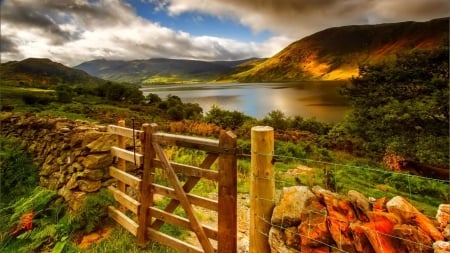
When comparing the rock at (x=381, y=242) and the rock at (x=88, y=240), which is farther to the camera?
the rock at (x=88, y=240)

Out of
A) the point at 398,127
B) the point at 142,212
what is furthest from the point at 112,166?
the point at 398,127

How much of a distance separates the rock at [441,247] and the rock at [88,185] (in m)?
5.59

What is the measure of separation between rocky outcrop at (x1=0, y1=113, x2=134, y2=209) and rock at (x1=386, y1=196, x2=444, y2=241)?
514cm

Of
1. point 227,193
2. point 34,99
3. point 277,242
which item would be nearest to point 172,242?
point 227,193

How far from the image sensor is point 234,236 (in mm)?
3793

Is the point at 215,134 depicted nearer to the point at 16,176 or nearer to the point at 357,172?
the point at 357,172

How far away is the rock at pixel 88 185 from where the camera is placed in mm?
5711

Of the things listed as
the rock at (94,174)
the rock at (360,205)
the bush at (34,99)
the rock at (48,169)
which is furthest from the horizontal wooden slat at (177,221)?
the bush at (34,99)

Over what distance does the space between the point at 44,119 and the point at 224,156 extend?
614 centimetres

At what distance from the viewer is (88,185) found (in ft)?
18.8

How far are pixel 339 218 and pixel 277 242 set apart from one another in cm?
76

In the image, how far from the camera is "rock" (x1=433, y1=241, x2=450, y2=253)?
236 centimetres

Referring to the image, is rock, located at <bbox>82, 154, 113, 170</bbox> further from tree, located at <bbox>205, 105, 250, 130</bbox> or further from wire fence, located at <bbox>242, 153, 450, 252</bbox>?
tree, located at <bbox>205, 105, 250, 130</bbox>

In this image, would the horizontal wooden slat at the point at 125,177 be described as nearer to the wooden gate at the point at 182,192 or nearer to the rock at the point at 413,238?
the wooden gate at the point at 182,192
